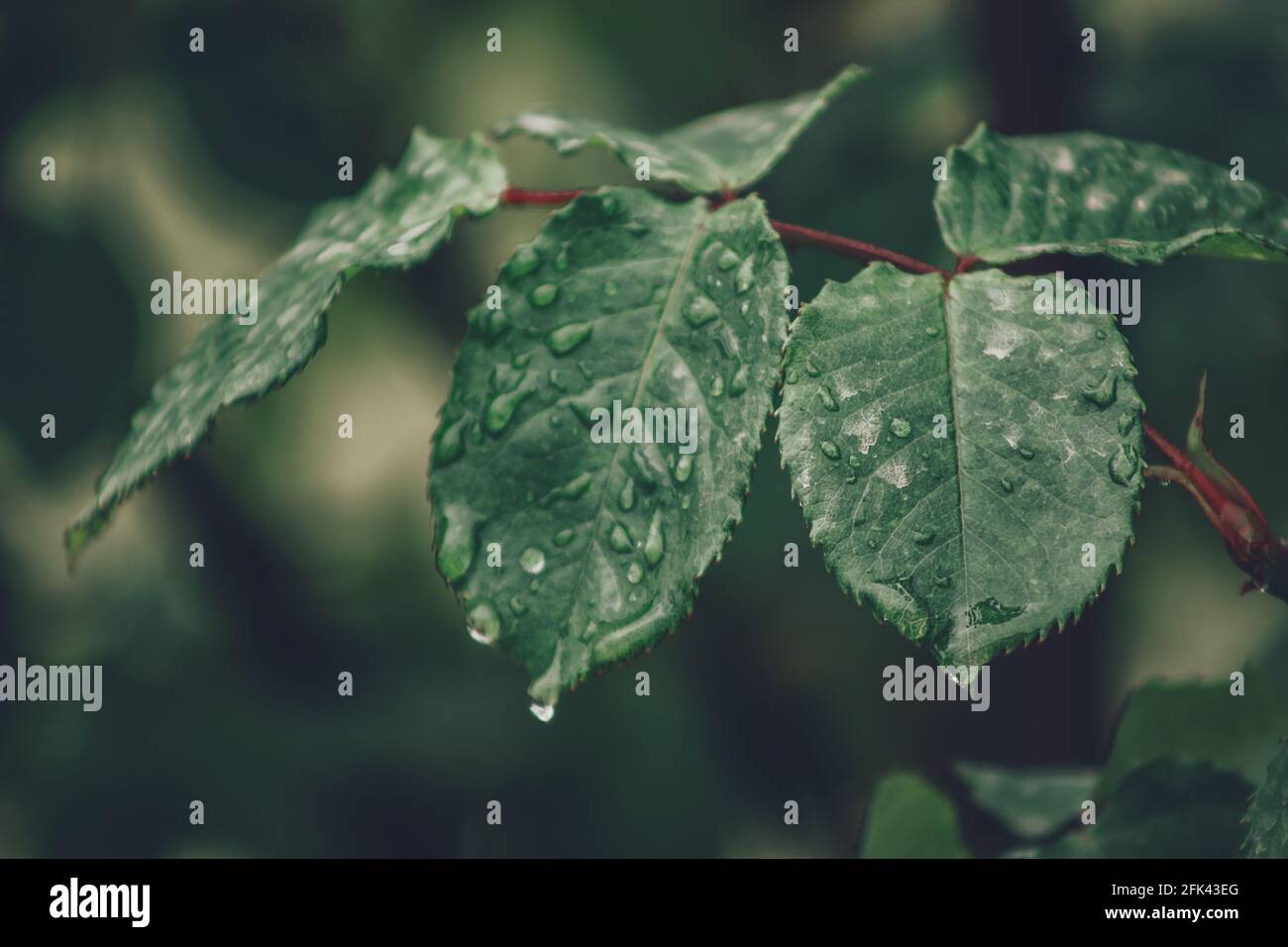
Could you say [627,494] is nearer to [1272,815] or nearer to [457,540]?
[457,540]

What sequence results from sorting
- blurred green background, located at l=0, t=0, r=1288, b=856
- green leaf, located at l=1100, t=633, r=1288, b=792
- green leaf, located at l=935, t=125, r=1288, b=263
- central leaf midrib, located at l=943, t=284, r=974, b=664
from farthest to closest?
blurred green background, located at l=0, t=0, r=1288, b=856
green leaf, located at l=1100, t=633, r=1288, b=792
green leaf, located at l=935, t=125, r=1288, b=263
central leaf midrib, located at l=943, t=284, r=974, b=664

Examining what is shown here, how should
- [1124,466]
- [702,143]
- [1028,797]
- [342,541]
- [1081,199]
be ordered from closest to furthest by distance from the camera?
[1124,466], [1081,199], [702,143], [1028,797], [342,541]

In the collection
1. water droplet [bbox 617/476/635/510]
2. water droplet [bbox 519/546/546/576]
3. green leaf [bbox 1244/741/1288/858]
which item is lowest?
green leaf [bbox 1244/741/1288/858]

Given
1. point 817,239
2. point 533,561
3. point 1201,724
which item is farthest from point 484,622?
point 1201,724

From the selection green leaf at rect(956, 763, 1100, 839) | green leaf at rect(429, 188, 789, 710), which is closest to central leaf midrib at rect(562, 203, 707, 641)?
green leaf at rect(429, 188, 789, 710)

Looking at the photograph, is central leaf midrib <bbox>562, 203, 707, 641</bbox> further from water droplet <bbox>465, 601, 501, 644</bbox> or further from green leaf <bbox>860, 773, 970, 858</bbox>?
green leaf <bbox>860, 773, 970, 858</bbox>
